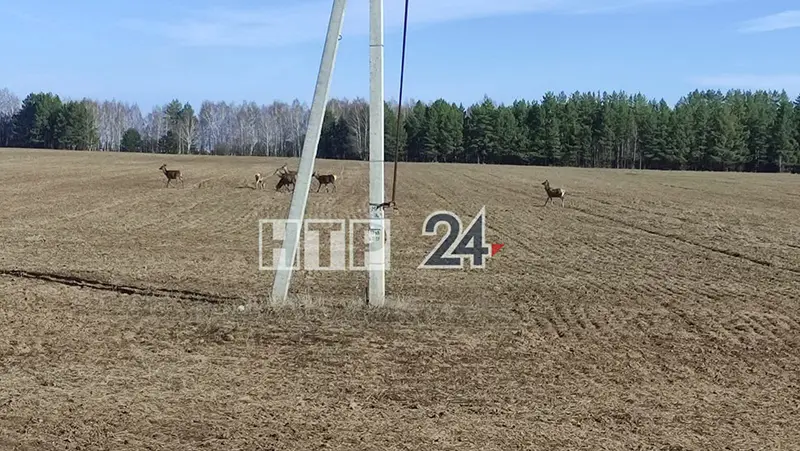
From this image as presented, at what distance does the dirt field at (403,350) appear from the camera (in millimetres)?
5984

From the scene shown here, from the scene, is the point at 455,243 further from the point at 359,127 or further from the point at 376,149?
the point at 359,127

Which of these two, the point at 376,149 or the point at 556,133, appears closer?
the point at 376,149

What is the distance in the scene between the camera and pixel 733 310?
11156mm

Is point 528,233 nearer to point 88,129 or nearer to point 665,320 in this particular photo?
point 665,320

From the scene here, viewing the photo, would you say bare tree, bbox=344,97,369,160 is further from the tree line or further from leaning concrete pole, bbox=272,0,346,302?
leaning concrete pole, bbox=272,0,346,302

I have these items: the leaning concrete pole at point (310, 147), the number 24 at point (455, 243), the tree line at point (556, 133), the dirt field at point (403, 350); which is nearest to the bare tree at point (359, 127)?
the tree line at point (556, 133)

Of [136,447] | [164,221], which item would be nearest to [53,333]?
[136,447]

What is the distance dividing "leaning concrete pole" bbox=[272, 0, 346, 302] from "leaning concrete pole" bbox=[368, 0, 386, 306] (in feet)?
1.50

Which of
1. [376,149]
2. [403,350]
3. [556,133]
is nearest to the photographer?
[403,350]

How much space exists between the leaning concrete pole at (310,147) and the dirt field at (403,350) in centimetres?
52

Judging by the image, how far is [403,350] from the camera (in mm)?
8500

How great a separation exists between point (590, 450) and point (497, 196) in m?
31.4

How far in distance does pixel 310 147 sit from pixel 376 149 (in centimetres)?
86

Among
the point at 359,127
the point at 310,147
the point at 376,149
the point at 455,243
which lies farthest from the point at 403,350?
the point at 359,127
